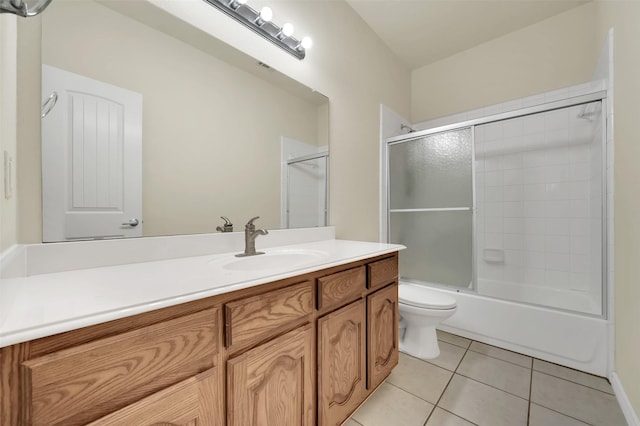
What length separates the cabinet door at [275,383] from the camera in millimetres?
735

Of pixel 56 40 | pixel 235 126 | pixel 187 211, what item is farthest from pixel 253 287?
pixel 56 40

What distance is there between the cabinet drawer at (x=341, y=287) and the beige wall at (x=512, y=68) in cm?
235

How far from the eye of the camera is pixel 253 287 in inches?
31.0

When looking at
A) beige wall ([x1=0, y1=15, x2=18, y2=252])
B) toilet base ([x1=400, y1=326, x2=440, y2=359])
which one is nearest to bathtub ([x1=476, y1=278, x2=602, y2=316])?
toilet base ([x1=400, y1=326, x2=440, y2=359])

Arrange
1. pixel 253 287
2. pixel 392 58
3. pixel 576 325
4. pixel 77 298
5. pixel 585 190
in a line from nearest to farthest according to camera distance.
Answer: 1. pixel 77 298
2. pixel 253 287
3. pixel 576 325
4. pixel 585 190
5. pixel 392 58

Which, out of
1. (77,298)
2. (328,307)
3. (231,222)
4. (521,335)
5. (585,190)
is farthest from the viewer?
(585,190)

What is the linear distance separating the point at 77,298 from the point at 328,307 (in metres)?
0.76

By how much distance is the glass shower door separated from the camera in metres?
2.15

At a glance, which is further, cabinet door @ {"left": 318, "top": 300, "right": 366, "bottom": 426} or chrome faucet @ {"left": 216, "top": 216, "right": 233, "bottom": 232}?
chrome faucet @ {"left": 216, "top": 216, "right": 233, "bottom": 232}

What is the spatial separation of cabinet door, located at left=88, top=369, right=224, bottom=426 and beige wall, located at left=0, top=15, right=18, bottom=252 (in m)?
0.48

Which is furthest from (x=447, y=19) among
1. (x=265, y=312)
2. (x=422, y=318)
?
(x=265, y=312)

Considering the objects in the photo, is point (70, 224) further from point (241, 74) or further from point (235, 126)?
point (241, 74)

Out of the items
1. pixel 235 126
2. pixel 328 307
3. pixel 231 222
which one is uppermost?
pixel 235 126

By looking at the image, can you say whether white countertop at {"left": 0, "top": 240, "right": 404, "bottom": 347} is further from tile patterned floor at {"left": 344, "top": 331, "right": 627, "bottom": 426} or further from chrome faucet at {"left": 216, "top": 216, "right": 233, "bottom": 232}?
tile patterned floor at {"left": 344, "top": 331, "right": 627, "bottom": 426}
